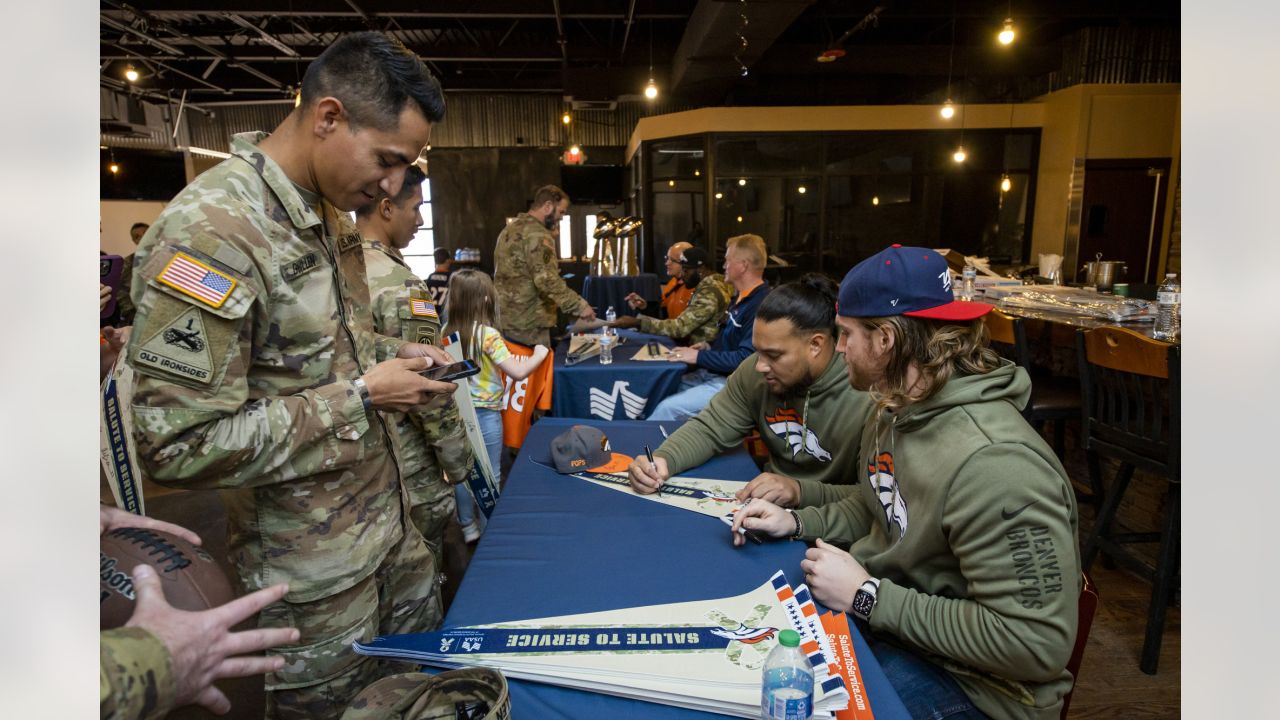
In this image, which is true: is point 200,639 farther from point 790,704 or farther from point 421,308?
point 421,308

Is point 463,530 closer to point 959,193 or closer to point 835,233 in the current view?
point 835,233

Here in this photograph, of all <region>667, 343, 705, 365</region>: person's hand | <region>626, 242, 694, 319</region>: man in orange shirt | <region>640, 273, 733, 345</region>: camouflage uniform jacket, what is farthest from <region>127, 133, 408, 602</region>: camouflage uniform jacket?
<region>626, 242, 694, 319</region>: man in orange shirt

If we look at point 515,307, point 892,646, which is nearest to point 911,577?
point 892,646

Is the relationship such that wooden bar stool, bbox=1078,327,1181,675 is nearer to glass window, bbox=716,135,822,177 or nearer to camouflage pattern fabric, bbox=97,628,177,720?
camouflage pattern fabric, bbox=97,628,177,720

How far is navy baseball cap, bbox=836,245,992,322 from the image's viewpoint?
127cm

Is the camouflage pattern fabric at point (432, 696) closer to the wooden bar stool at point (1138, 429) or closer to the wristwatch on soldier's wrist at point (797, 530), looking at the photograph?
the wristwatch on soldier's wrist at point (797, 530)

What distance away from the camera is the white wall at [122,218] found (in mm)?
11945

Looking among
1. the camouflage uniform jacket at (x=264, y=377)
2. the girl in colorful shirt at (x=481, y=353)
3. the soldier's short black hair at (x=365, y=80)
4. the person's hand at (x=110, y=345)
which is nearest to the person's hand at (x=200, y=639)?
the camouflage uniform jacket at (x=264, y=377)

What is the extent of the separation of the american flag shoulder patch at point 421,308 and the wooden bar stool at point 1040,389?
91.0 inches

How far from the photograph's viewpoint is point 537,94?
42.4ft

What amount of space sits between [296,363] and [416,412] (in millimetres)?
792

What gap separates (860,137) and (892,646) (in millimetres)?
9090

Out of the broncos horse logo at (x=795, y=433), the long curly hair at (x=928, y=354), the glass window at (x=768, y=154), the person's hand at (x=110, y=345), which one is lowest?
the broncos horse logo at (x=795, y=433)

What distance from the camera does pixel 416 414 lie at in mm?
1979
